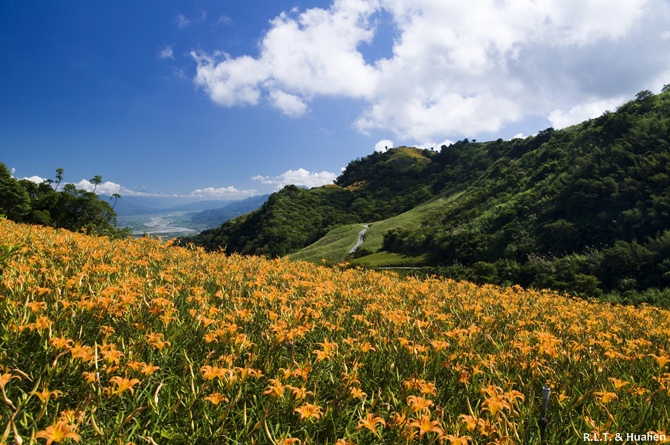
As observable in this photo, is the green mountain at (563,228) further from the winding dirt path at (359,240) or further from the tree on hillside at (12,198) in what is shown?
the tree on hillside at (12,198)

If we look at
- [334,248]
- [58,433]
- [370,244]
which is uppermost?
[58,433]

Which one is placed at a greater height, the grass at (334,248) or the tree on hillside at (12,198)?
the tree on hillside at (12,198)

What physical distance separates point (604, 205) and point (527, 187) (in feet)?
A: 71.3

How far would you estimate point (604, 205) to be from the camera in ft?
123

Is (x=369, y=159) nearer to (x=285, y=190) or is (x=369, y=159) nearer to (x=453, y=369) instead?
(x=285, y=190)

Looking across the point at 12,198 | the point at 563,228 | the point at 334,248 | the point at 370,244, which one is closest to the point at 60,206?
the point at 12,198

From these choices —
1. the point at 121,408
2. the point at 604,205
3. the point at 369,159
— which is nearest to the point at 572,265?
the point at 604,205

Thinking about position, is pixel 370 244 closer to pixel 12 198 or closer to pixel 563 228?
pixel 563 228

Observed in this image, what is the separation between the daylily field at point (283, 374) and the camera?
1911 millimetres

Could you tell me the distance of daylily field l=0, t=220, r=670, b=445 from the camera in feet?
6.27

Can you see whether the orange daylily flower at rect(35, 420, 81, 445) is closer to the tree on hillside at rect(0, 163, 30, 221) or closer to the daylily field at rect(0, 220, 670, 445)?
the daylily field at rect(0, 220, 670, 445)

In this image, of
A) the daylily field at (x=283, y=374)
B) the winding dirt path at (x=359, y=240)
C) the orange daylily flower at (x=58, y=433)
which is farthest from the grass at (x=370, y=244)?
the orange daylily flower at (x=58, y=433)

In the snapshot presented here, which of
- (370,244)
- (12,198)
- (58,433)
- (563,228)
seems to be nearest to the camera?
(58,433)

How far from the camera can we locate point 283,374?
96.8 inches
